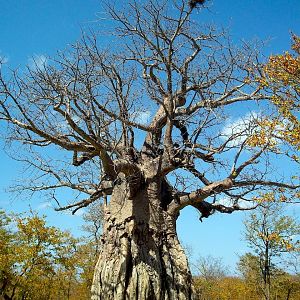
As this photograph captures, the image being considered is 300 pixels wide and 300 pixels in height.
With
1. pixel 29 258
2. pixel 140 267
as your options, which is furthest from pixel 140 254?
pixel 29 258

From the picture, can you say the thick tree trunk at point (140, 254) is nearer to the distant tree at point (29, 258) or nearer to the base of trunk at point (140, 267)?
the base of trunk at point (140, 267)

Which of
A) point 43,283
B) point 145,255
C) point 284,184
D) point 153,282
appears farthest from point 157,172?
point 43,283

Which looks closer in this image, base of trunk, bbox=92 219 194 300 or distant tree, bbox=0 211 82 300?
base of trunk, bbox=92 219 194 300

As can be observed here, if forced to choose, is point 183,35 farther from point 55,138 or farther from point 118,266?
point 118,266

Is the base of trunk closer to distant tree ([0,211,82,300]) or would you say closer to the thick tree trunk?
the thick tree trunk

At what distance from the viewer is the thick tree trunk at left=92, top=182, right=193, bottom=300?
22.2 ft

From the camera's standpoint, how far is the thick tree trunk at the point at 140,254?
22.2ft

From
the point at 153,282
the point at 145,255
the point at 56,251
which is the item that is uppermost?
the point at 56,251

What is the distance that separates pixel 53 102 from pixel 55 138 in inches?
25.5

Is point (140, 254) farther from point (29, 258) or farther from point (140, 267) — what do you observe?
point (29, 258)

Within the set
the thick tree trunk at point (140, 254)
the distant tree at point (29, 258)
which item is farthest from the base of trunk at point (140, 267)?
the distant tree at point (29, 258)

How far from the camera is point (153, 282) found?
6.84m

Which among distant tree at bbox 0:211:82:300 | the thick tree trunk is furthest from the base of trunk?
distant tree at bbox 0:211:82:300

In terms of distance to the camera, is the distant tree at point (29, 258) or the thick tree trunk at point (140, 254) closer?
the thick tree trunk at point (140, 254)
